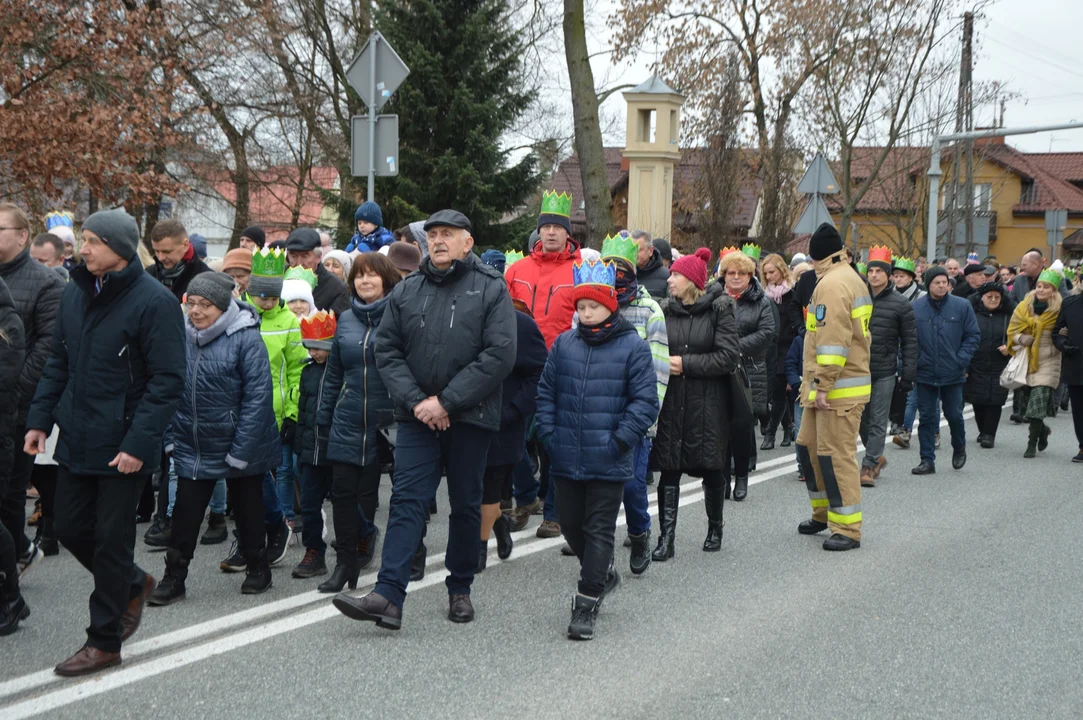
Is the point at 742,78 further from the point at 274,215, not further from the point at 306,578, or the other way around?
the point at 306,578

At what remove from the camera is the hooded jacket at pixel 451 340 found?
6102 millimetres

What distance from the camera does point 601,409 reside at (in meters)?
6.32

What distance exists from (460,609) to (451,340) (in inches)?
55.1

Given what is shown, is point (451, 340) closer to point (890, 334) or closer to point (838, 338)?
point (838, 338)

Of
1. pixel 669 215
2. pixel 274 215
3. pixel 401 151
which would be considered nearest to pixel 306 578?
pixel 401 151

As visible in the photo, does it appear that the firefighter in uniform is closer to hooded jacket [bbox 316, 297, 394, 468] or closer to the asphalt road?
the asphalt road

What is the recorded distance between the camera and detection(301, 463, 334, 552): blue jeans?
23.7 feet

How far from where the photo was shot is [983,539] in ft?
28.7

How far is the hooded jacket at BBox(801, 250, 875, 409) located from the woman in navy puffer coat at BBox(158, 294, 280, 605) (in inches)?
153

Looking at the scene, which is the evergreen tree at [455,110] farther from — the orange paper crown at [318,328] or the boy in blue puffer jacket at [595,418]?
the boy in blue puffer jacket at [595,418]

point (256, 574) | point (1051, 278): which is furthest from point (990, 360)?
point (256, 574)

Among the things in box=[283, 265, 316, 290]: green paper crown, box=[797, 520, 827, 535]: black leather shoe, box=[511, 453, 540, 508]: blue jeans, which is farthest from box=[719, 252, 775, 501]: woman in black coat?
box=[283, 265, 316, 290]: green paper crown

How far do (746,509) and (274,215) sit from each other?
35142 millimetres

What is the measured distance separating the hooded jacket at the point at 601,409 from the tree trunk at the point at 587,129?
12013 mm
